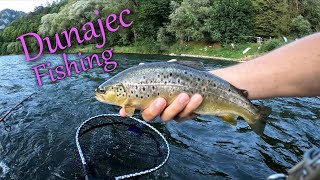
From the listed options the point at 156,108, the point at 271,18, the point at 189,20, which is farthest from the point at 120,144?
the point at 271,18

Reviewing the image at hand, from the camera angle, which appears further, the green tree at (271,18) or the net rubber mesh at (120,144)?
the green tree at (271,18)

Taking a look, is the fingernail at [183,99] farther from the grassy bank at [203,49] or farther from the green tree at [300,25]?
the green tree at [300,25]

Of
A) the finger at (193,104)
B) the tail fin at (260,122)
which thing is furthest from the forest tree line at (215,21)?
the finger at (193,104)

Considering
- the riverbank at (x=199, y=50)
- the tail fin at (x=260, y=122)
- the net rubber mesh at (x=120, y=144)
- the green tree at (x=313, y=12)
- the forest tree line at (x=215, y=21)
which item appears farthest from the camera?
the green tree at (x=313, y=12)

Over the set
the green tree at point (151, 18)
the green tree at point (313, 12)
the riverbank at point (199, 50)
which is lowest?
the riverbank at point (199, 50)

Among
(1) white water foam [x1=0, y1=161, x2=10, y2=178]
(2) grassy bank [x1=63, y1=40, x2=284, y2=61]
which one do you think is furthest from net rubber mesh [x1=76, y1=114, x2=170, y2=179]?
(2) grassy bank [x1=63, y1=40, x2=284, y2=61]
